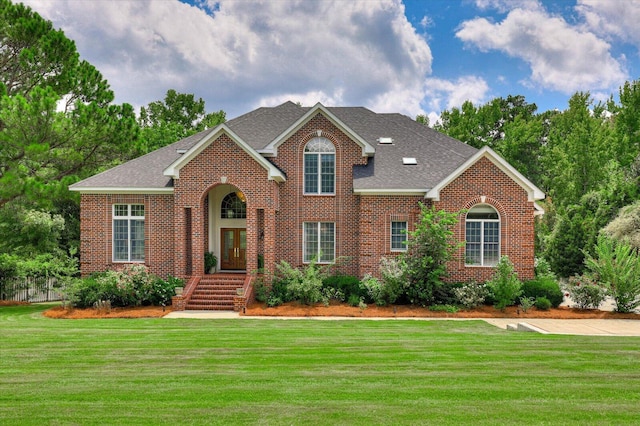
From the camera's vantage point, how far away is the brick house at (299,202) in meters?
19.2

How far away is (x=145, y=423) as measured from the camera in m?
6.70

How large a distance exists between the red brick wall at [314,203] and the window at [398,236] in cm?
163

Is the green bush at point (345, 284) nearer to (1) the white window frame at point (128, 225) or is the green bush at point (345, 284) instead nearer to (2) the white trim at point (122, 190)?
(2) the white trim at point (122, 190)

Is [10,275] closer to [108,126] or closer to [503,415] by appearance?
[108,126]

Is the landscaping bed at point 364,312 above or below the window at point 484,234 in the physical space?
below

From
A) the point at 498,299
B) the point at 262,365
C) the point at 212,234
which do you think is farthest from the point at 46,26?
the point at 498,299

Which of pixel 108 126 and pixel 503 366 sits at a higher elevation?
pixel 108 126

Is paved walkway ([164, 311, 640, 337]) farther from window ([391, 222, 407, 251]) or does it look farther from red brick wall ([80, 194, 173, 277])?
window ([391, 222, 407, 251])

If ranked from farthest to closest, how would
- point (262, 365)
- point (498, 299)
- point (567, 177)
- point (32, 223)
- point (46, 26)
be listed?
point (567, 177)
point (32, 223)
point (46, 26)
point (498, 299)
point (262, 365)

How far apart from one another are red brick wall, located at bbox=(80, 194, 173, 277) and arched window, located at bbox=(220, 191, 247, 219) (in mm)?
2614

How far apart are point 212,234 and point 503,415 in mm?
16881

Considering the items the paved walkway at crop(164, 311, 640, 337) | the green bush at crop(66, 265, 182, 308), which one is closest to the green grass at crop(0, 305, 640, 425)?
the paved walkway at crop(164, 311, 640, 337)

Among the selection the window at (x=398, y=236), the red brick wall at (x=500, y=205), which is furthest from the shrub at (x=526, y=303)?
the window at (x=398, y=236)

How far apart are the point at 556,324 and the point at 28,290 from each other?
2346 cm
